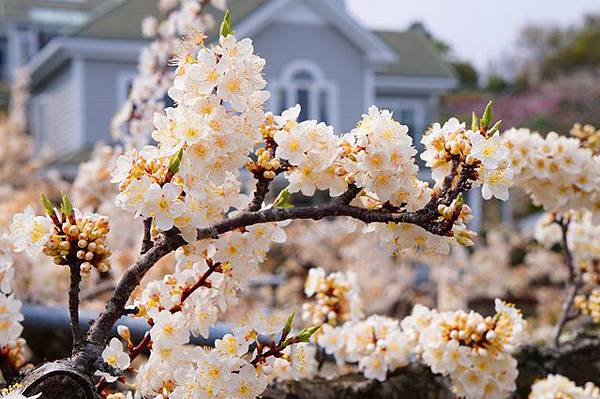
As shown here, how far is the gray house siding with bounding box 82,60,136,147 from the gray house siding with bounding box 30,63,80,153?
13.2 inches

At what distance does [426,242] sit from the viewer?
214 centimetres

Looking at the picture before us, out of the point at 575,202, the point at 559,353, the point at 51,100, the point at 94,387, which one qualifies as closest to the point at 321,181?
the point at 94,387

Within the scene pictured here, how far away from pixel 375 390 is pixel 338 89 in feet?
47.7

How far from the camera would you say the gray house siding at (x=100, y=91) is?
16.5 meters

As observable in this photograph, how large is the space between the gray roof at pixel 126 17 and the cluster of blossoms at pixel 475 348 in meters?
14.6

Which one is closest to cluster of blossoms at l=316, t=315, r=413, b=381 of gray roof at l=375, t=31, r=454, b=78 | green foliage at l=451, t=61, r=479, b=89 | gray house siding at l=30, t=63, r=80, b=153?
gray house siding at l=30, t=63, r=80, b=153

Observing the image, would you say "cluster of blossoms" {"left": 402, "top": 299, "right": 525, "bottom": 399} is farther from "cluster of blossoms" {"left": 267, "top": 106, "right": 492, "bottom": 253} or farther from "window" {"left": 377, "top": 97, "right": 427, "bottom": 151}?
"window" {"left": 377, "top": 97, "right": 427, "bottom": 151}

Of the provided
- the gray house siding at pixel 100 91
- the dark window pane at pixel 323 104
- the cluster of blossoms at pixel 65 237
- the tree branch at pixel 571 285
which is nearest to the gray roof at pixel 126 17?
the gray house siding at pixel 100 91

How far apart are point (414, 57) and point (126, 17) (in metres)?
7.84

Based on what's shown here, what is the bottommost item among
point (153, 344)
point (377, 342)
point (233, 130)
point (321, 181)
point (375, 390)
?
point (375, 390)

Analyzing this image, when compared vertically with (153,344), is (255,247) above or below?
above

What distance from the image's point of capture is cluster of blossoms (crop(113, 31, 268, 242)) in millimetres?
1894

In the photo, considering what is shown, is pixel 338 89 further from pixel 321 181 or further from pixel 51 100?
pixel 321 181

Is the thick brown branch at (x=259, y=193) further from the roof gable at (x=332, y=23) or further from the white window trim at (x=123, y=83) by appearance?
the white window trim at (x=123, y=83)
